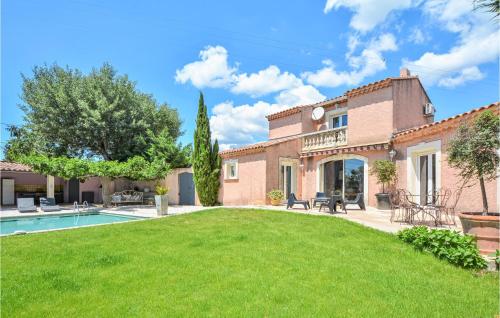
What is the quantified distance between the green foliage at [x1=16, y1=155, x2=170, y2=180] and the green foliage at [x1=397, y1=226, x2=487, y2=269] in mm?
20398

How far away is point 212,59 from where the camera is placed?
21.8 meters

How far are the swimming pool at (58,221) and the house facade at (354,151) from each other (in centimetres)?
859

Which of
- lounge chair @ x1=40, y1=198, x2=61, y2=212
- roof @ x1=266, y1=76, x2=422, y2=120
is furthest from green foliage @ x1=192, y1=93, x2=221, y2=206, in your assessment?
lounge chair @ x1=40, y1=198, x2=61, y2=212

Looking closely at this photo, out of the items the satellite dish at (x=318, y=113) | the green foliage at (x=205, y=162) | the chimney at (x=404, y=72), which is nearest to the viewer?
the chimney at (x=404, y=72)

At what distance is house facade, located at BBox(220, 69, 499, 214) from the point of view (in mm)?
14297

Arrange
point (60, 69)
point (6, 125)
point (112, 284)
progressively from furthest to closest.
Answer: point (6, 125), point (60, 69), point (112, 284)

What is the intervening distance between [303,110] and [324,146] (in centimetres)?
460

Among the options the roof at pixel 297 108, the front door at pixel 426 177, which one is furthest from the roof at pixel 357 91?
the front door at pixel 426 177

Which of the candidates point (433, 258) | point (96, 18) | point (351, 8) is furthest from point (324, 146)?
point (96, 18)

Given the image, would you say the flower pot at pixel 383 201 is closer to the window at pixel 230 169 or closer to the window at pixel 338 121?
the window at pixel 338 121

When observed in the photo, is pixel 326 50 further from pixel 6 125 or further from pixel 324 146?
pixel 6 125

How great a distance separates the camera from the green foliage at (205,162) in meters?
22.9

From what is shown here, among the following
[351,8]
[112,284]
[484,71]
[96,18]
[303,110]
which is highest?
[351,8]

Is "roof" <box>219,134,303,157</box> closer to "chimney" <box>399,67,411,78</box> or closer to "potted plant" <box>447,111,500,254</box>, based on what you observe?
"chimney" <box>399,67,411,78</box>
